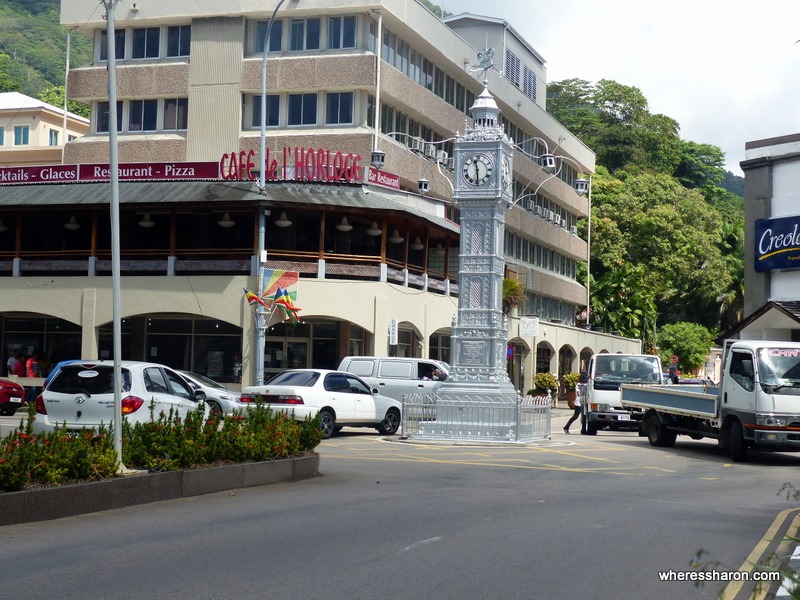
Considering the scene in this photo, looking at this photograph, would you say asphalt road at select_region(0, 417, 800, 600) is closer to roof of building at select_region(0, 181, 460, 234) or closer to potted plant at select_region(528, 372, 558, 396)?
roof of building at select_region(0, 181, 460, 234)

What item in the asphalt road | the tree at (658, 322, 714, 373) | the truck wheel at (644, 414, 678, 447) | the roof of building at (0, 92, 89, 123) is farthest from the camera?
the tree at (658, 322, 714, 373)

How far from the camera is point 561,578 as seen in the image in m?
9.04

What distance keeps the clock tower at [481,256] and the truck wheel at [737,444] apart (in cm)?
585

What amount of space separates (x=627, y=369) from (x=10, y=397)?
1804cm

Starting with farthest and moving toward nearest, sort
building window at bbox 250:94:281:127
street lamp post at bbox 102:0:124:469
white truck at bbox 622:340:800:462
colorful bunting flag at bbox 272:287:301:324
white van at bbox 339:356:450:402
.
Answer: building window at bbox 250:94:281:127
colorful bunting flag at bbox 272:287:301:324
white van at bbox 339:356:450:402
white truck at bbox 622:340:800:462
street lamp post at bbox 102:0:124:469

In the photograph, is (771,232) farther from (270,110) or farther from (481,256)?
(270,110)

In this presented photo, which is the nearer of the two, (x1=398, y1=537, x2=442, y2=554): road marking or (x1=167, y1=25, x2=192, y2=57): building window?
(x1=398, y1=537, x2=442, y2=554): road marking

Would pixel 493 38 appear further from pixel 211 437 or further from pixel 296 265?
pixel 211 437

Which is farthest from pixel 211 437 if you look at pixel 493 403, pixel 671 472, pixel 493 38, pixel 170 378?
pixel 493 38

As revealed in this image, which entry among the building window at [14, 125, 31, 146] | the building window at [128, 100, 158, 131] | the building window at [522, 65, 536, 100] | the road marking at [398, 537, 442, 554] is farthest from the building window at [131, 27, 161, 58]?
the road marking at [398, 537, 442, 554]

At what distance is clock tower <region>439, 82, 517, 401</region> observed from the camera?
26.6m

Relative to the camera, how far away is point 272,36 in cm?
4444

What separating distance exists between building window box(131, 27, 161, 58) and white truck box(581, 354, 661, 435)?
24.7m

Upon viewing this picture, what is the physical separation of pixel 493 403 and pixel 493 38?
3718 centimetres
